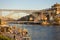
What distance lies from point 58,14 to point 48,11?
2351 mm

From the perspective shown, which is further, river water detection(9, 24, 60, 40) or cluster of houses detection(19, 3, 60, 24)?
cluster of houses detection(19, 3, 60, 24)

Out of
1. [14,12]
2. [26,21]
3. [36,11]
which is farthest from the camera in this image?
[26,21]

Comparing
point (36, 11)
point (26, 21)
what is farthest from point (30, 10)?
point (26, 21)

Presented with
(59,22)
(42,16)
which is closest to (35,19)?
(42,16)

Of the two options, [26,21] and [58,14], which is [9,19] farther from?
[58,14]

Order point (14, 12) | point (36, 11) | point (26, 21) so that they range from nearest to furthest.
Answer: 1. point (14, 12)
2. point (36, 11)
3. point (26, 21)

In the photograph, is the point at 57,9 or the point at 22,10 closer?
the point at 22,10

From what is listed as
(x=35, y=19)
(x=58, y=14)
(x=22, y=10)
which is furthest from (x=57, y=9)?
(x=22, y=10)

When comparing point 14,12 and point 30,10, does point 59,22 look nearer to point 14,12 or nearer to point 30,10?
point 30,10

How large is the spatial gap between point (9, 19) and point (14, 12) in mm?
3015

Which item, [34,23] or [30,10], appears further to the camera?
[34,23]

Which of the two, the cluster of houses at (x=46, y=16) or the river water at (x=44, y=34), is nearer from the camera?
the river water at (x=44, y=34)

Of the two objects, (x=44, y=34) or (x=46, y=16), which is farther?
(x=46, y=16)

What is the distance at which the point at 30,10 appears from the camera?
121ft
